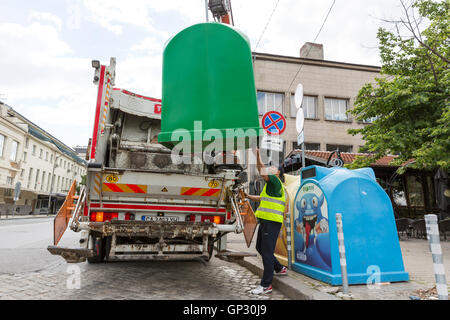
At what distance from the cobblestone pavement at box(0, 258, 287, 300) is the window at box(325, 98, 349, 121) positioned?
1786 cm

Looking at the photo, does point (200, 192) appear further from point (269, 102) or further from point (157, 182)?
point (269, 102)

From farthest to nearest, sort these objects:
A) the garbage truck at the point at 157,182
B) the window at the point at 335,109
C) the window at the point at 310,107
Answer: the window at the point at 335,109, the window at the point at 310,107, the garbage truck at the point at 157,182

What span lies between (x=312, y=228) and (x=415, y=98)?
28.6 feet

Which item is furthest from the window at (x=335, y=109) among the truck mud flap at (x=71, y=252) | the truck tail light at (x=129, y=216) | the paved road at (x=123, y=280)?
the truck mud flap at (x=71, y=252)

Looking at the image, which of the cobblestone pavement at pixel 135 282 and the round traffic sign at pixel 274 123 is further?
the round traffic sign at pixel 274 123

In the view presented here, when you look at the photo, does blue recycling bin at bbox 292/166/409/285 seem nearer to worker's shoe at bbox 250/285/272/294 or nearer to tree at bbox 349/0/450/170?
worker's shoe at bbox 250/285/272/294

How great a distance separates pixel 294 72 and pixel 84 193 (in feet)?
63.1

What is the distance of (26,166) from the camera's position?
3634 cm

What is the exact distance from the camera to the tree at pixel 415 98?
10078 millimetres

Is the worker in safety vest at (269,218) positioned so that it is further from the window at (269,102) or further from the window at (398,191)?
the window at (269,102)

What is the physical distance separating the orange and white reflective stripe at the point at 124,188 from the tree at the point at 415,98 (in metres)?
8.67

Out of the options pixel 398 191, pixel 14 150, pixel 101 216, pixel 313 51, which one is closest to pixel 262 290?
pixel 101 216
